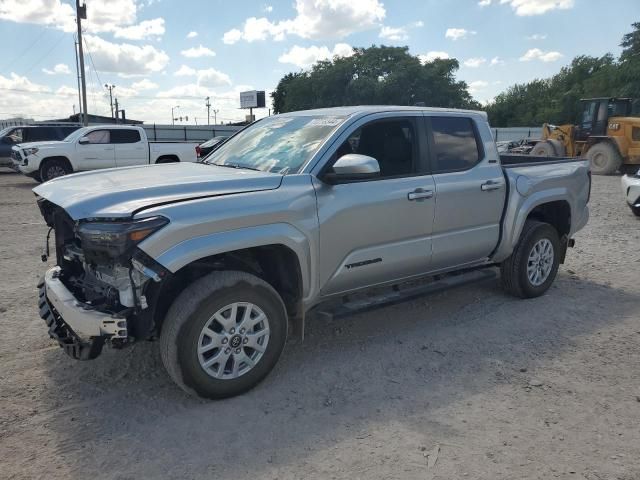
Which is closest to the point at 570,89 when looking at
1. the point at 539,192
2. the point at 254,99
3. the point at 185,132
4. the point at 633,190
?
the point at 254,99

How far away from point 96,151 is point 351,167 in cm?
1417

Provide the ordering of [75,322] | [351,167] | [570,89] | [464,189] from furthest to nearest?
[570,89] → [464,189] → [351,167] → [75,322]

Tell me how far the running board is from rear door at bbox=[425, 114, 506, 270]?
0.14 m

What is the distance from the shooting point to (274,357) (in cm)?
373

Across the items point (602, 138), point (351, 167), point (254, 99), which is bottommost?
point (351, 167)

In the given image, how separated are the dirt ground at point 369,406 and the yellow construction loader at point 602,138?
622 inches

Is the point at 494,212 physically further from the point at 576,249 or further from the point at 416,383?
the point at 576,249

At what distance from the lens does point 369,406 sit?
3.53m

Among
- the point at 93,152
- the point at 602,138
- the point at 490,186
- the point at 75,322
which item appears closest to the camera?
the point at 75,322

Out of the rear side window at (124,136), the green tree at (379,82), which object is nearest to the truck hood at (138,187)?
the rear side window at (124,136)

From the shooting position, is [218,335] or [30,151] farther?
[30,151]

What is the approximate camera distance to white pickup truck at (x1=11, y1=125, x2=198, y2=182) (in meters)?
15.3

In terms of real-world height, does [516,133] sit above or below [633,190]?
above

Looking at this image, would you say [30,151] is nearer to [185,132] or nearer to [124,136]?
[124,136]
